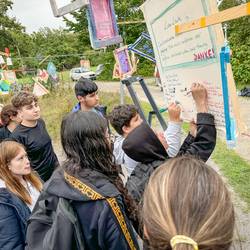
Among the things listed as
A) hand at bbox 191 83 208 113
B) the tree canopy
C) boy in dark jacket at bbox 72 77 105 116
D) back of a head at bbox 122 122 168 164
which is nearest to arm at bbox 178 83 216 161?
hand at bbox 191 83 208 113

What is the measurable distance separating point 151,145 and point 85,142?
0.38 m

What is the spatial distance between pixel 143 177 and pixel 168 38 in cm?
86

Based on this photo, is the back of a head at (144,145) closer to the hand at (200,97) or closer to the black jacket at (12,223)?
the hand at (200,97)

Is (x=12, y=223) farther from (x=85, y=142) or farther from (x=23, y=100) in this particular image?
(x=23, y=100)

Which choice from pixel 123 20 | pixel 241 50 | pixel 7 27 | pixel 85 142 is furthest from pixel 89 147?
pixel 7 27

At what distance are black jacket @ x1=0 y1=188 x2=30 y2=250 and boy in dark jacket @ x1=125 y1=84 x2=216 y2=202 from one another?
26.5 inches

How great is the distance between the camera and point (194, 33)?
6.25ft

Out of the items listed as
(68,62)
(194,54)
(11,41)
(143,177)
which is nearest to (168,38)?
(194,54)

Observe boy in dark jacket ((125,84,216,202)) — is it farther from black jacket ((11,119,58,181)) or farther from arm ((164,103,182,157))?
black jacket ((11,119,58,181))

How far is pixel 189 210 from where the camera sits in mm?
1021

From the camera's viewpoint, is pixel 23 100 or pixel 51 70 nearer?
pixel 23 100

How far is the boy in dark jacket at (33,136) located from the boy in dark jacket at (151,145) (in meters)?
1.82

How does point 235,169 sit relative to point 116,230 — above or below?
below

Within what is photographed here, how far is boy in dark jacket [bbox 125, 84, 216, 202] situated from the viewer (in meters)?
1.86
